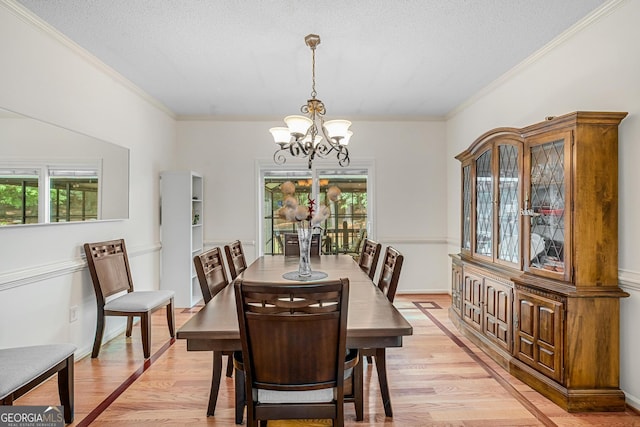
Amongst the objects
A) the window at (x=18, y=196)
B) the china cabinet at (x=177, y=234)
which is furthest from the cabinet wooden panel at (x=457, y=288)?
the window at (x=18, y=196)

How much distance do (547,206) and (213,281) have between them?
2333 mm

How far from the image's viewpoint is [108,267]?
3230 mm

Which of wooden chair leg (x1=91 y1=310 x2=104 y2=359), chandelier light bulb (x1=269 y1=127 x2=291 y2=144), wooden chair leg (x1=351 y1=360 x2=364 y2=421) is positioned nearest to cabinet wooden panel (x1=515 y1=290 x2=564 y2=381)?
wooden chair leg (x1=351 y1=360 x2=364 y2=421)

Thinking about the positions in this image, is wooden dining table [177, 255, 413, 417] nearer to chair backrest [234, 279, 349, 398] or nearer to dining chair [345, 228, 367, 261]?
chair backrest [234, 279, 349, 398]

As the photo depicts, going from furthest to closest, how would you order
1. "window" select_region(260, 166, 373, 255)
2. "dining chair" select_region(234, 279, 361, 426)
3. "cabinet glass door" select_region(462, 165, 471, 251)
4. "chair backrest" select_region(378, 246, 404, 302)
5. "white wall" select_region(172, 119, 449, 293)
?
"window" select_region(260, 166, 373, 255)
"white wall" select_region(172, 119, 449, 293)
"cabinet glass door" select_region(462, 165, 471, 251)
"chair backrest" select_region(378, 246, 404, 302)
"dining chair" select_region(234, 279, 361, 426)

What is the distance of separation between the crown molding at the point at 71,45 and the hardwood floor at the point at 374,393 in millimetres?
2530

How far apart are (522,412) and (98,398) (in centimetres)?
271

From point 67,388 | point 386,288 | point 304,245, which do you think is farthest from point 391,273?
point 67,388

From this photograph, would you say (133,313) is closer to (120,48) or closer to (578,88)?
(120,48)

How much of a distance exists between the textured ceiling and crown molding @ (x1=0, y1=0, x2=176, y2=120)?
0.05 m

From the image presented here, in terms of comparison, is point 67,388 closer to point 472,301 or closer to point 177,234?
point 177,234

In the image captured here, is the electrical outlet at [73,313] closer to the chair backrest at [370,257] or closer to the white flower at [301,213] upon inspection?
the white flower at [301,213]

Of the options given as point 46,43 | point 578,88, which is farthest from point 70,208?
point 578,88

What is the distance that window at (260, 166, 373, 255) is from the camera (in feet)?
17.4
